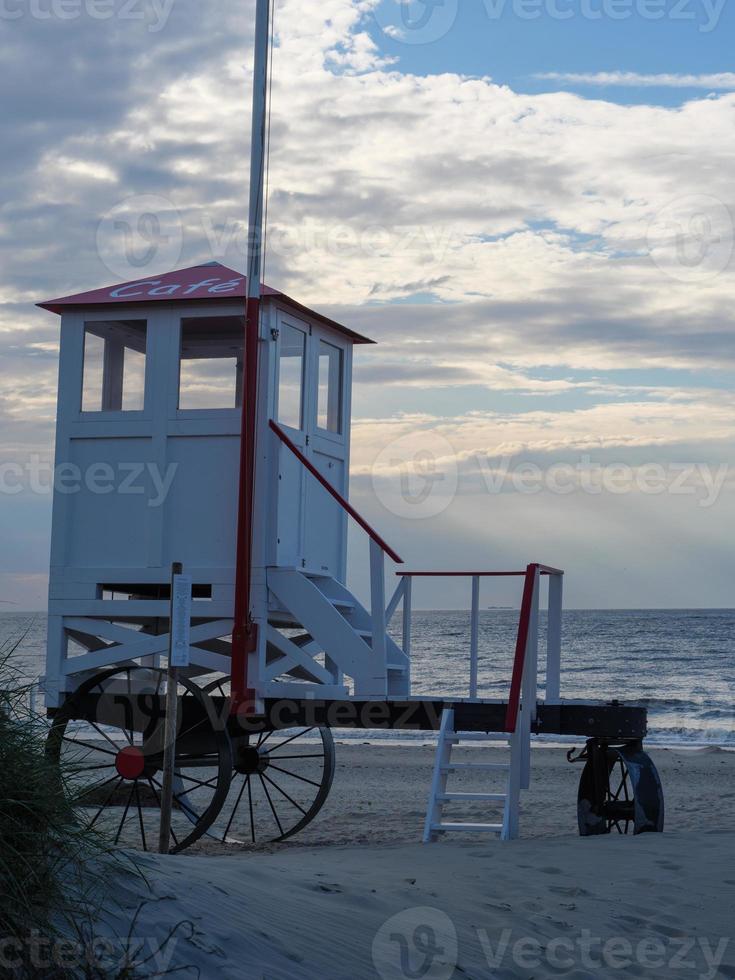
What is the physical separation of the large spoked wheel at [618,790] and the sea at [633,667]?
573 inches

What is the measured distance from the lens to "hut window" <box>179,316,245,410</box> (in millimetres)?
10914

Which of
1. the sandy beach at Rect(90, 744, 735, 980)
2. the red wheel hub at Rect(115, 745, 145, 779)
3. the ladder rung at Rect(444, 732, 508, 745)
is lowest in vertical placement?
the sandy beach at Rect(90, 744, 735, 980)

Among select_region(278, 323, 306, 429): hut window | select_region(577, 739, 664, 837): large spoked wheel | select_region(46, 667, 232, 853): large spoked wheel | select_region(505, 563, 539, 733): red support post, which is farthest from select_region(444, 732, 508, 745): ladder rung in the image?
select_region(278, 323, 306, 429): hut window

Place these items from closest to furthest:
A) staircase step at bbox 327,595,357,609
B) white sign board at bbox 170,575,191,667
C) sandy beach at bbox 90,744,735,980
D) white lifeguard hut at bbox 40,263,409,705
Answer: sandy beach at bbox 90,744,735,980, white sign board at bbox 170,575,191,667, white lifeguard hut at bbox 40,263,409,705, staircase step at bbox 327,595,357,609

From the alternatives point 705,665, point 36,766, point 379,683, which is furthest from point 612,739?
point 705,665

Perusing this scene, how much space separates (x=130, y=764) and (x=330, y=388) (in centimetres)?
404

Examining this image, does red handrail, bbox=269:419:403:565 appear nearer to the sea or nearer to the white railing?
the white railing

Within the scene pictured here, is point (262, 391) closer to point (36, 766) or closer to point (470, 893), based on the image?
point (470, 893)

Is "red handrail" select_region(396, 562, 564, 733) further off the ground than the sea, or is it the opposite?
"red handrail" select_region(396, 562, 564, 733)

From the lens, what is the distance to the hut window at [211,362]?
10914 mm

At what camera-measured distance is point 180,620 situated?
875 centimetres

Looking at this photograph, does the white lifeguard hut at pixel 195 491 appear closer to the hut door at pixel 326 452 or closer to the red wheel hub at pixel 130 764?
the hut door at pixel 326 452

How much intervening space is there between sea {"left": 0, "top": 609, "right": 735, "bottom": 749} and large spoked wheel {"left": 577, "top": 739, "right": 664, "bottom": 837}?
14560mm

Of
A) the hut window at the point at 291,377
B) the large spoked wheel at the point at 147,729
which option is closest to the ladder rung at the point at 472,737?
the large spoked wheel at the point at 147,729
